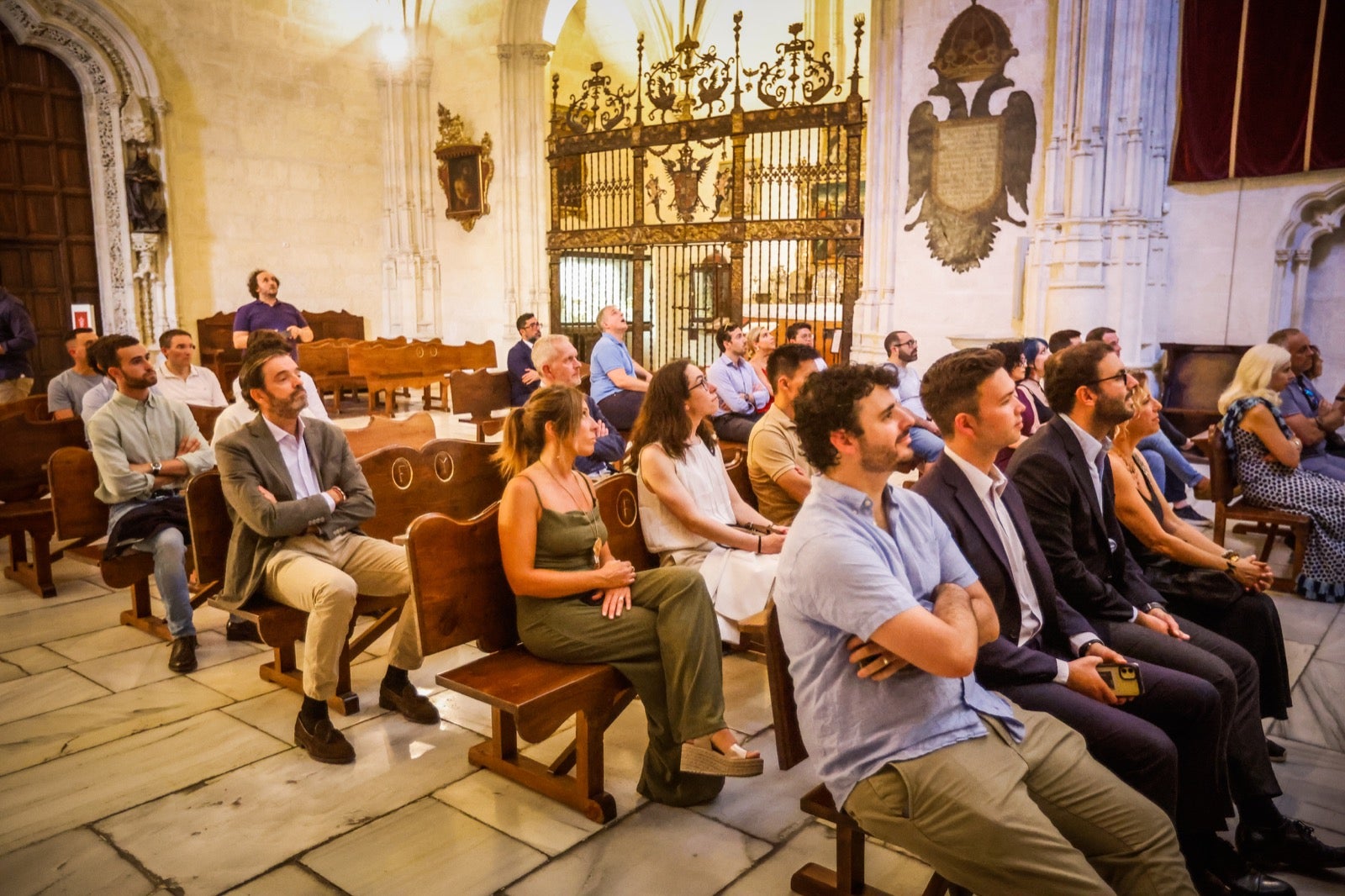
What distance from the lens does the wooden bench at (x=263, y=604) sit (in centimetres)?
330

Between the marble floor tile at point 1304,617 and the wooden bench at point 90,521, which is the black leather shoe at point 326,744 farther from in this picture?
the marble floor tile at point 1304,617

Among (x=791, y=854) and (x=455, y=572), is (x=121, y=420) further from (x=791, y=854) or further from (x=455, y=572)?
(x=791, y=854)

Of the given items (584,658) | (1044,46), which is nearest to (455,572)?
(584,658)

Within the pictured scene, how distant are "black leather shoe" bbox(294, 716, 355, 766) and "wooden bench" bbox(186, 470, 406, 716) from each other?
0.69 feet

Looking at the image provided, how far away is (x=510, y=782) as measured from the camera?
9.82 ft

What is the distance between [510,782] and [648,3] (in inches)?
634

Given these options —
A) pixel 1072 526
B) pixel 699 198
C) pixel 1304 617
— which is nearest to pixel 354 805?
pixel 1072 526

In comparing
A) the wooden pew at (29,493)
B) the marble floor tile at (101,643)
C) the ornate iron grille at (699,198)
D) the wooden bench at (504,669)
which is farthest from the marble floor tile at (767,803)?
the ornate iron grille at (699,198)

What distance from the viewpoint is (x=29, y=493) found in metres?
5.08

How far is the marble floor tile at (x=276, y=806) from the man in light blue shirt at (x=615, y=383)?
3498 millimetres

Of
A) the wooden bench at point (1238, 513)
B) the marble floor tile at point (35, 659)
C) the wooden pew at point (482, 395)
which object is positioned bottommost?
the marble floor tile at point (35, 659)

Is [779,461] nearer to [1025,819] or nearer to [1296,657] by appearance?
[1025,819]

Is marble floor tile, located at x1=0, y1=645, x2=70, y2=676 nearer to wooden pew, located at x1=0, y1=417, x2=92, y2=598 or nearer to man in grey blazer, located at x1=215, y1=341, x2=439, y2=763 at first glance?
wooden pew, located at x1=0, y1=417, x2=92, y2=598

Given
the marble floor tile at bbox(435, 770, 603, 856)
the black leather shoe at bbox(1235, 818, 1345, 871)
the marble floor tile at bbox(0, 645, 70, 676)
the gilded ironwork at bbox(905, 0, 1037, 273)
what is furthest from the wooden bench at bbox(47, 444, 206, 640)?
the gilded ironwork at bbox(905, 0, 1037, 273)
